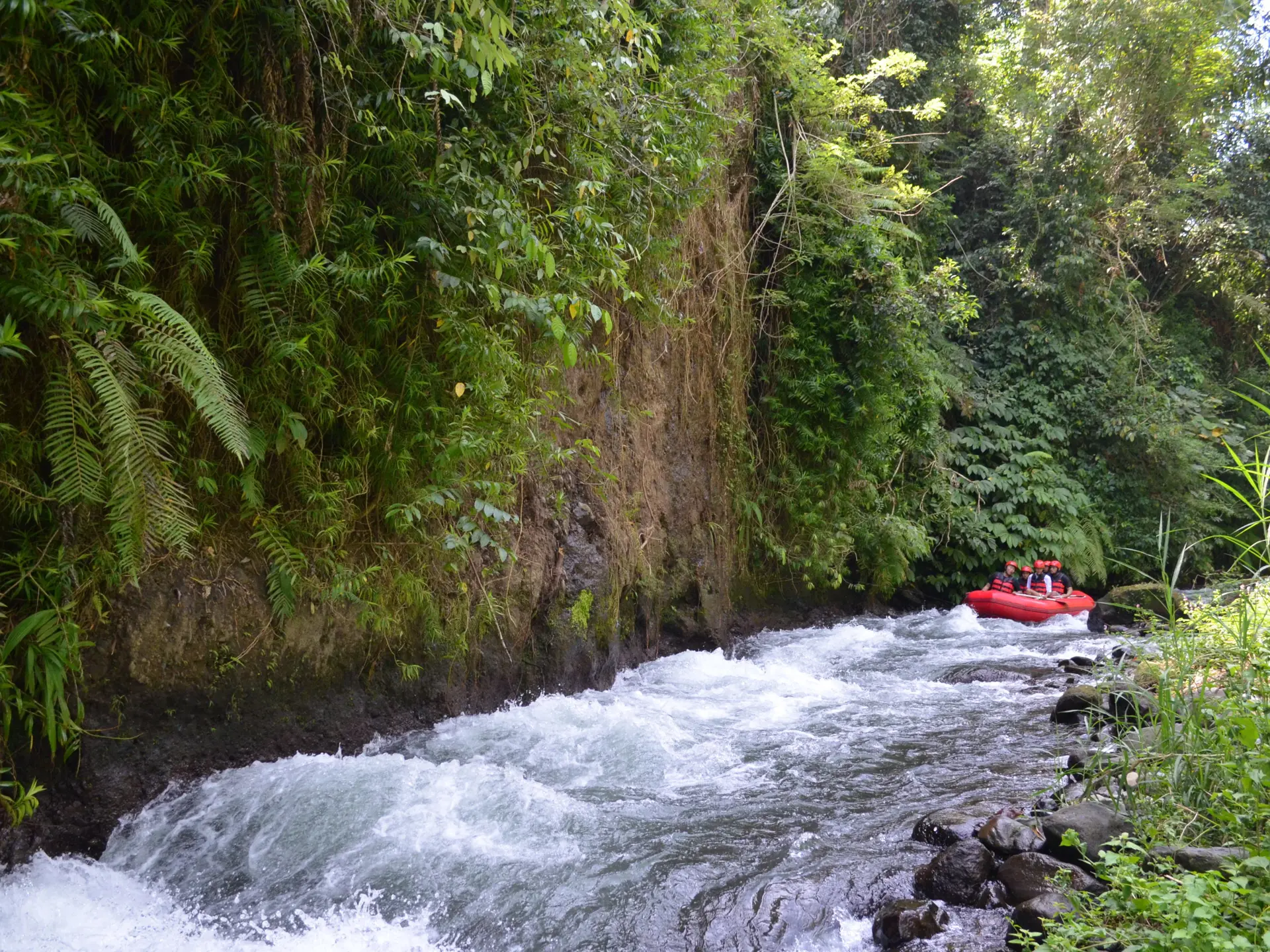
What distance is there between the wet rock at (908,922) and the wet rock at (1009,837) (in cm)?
58

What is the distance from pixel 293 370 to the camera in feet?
13.5

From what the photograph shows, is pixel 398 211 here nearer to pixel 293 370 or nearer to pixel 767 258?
pixel 293 370

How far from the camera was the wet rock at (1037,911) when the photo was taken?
339 cm

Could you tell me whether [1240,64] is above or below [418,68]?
above

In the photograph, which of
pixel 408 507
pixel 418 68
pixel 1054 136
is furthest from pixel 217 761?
pixel 1054 136

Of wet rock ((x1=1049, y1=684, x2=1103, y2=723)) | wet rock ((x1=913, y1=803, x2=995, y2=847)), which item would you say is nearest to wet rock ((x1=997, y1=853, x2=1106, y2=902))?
wet rock ((x1=913, y1=803, x2=995, y2=847))

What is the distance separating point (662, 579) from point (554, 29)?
16.3ft

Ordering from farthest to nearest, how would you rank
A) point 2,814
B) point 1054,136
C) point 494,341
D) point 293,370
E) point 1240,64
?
point 1240,64 < point 1054,136 < point 494,341 < point 293,370 < point 2,814

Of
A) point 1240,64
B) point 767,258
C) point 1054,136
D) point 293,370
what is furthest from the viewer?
Answer: point 1240,64

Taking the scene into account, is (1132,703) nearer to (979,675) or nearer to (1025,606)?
(979,675)

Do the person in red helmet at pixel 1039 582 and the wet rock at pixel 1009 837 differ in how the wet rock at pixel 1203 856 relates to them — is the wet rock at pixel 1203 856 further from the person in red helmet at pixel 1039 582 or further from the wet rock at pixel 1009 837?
the person in red helmet at pixel 1039 582

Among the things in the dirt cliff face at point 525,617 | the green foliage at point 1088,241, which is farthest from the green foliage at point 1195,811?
the green foliage at point 1088,241

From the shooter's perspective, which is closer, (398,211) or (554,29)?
(398,211)

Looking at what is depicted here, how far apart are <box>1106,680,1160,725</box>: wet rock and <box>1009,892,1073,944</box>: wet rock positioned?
3.03 ft
